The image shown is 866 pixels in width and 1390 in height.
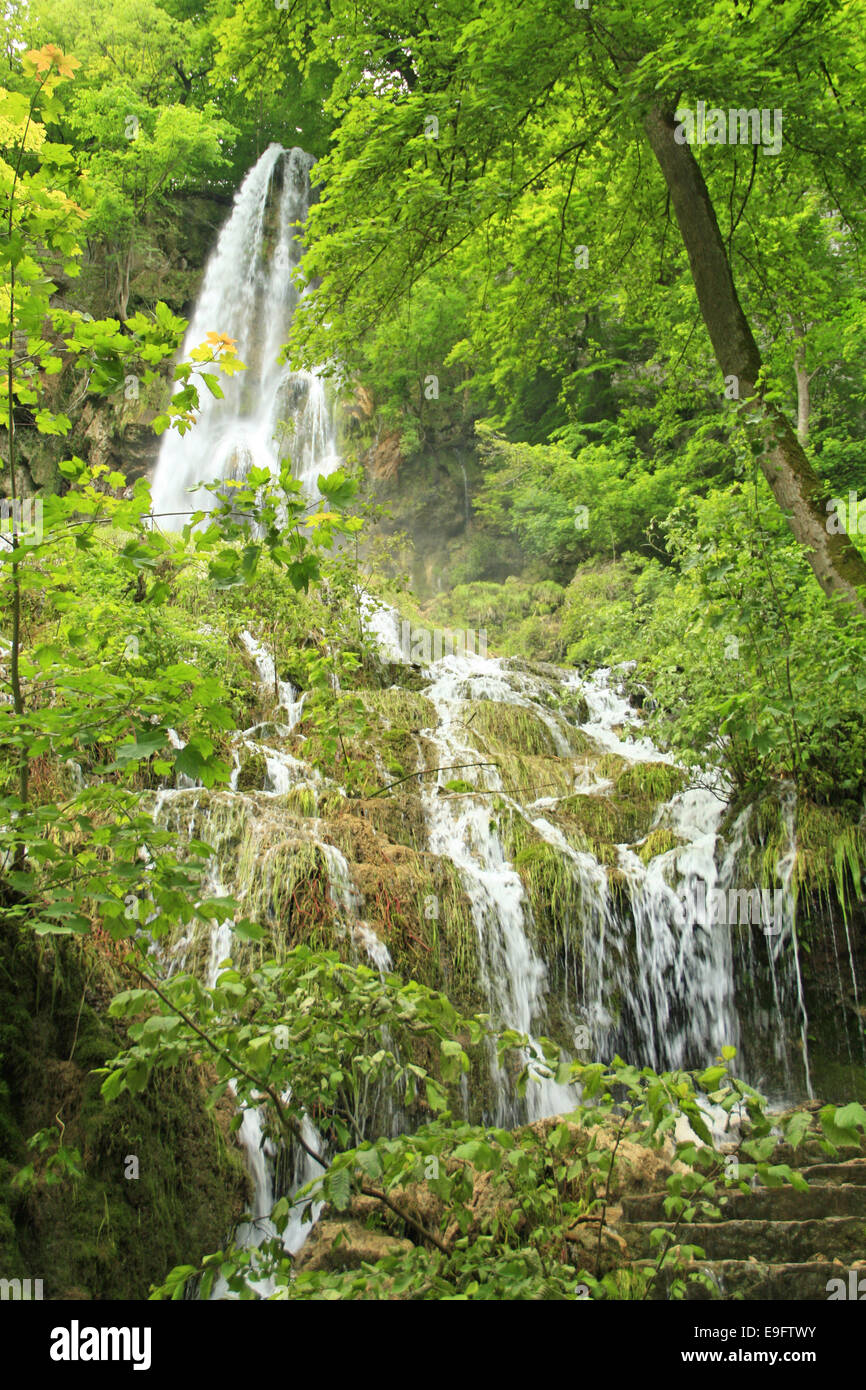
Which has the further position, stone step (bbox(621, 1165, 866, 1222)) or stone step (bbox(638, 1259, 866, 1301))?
stone step (bbox(621, 1165, 866, 1222))

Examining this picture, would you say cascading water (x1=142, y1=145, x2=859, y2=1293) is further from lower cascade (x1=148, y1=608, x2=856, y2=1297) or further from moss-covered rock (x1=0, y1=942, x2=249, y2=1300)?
moss-covered rock (x1=0, y1=942, x2=249, y2=1300)

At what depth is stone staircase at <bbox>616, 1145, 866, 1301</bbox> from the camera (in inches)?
105

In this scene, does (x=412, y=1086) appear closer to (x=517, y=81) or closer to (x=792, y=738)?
(x=792, y=738)

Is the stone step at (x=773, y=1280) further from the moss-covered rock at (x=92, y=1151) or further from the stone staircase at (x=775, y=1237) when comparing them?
the moss-covered rock at (x=92, y=1151)

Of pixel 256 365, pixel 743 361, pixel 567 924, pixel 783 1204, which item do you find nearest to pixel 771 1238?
pixel 783 1204

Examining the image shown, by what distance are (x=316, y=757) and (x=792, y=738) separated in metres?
3.73

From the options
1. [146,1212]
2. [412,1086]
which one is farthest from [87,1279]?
[412,1086]

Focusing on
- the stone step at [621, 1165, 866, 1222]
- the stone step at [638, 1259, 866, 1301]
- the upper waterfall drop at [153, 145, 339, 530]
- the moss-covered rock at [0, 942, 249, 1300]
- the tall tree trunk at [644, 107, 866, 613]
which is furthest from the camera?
the upper waterfall drop at [153, 145, 339, 530]

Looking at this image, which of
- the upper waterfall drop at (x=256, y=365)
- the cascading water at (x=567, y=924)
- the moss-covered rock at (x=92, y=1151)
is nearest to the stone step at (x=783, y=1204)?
the cascading water at (x=567, y=924)

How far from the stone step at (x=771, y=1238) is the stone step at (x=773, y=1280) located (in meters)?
0.11

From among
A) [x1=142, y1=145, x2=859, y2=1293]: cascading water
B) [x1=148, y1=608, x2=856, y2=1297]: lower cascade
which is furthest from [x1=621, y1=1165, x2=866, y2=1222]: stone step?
[x1=148, y1=608, x2=856, y2=1297]: lower cascade

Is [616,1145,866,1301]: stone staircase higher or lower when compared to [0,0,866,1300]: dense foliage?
lower

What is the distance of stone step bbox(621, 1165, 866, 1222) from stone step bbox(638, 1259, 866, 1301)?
34 cm

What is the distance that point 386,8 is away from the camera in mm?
5426
